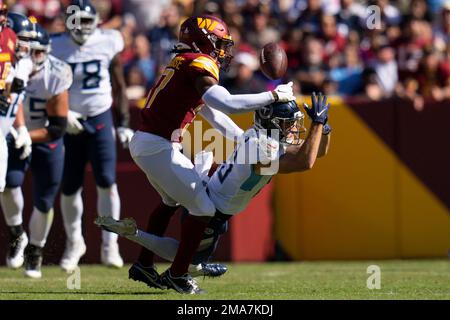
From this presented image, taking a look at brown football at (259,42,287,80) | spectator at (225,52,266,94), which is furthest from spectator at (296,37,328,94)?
brown football at (259,42,287,80)

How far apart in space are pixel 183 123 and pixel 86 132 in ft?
7.03

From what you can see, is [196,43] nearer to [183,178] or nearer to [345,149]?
[183,178]

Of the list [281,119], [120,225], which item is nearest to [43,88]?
[120,225]

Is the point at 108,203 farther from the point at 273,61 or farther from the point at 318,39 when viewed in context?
the point at 318,39

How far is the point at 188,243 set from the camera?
6.27 metres

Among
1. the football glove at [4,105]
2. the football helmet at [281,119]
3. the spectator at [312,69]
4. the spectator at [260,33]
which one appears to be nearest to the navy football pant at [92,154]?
the football glove at [4,105]

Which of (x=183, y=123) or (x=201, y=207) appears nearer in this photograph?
(x=201, y=207)

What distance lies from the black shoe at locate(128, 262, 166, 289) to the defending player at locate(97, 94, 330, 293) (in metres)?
0.09

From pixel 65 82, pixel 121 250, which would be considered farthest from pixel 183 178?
pixel 121 250

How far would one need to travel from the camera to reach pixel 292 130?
634 cm

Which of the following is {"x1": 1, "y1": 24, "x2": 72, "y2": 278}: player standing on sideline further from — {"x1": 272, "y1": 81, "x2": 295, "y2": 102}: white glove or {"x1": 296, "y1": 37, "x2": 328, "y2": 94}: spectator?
{"x1": 296, "y1": 37, "x2": 328, "y2": 94}: spectator

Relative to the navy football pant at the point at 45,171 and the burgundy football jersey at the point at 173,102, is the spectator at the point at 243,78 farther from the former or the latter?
the burgundy football jersey at the point at 173,102

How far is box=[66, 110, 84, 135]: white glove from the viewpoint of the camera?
8.27 m
